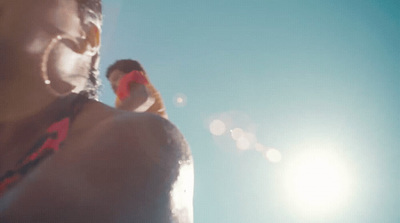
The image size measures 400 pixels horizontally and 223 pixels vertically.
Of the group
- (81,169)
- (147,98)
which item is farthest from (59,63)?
(147,98)

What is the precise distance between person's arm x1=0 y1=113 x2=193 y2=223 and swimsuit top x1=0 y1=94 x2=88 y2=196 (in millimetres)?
84

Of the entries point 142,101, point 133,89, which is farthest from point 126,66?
point 142,101

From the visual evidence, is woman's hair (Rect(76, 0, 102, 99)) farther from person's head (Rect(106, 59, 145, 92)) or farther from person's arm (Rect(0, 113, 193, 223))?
person's head (Rect(106, 59, 145, 92))

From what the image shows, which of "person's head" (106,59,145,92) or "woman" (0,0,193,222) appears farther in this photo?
"person's head" (106,59,145,92)

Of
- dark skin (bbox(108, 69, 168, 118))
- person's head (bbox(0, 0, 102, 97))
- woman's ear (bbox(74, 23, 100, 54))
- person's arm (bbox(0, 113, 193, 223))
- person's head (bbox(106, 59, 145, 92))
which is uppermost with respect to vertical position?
person's head (bbox(106, 59, 145, 92))

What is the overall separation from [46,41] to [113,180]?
0.71m

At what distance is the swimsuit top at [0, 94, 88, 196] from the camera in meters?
0.98

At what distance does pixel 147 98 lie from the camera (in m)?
4.29

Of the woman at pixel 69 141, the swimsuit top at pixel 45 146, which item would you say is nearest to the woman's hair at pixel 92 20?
the woman at pixel 69 141

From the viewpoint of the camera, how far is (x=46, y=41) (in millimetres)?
1169

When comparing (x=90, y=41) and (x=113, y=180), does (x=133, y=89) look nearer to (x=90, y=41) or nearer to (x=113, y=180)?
(x=90, y=41)

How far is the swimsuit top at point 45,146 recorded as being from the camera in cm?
98

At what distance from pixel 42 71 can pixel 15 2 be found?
1.12 feet

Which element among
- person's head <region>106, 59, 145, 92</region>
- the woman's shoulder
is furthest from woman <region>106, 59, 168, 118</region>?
the woman's shoulder
